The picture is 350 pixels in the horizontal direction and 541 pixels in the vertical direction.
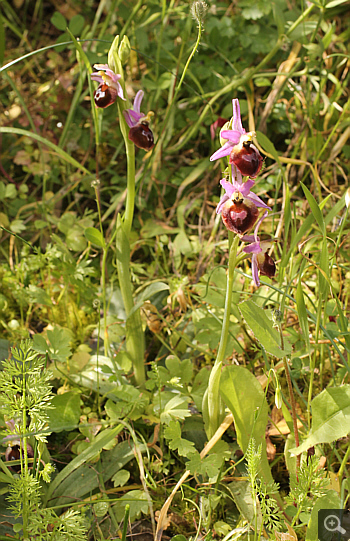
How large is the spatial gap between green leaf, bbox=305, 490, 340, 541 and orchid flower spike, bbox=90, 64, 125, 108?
3.86 ft

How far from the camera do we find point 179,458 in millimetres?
1319

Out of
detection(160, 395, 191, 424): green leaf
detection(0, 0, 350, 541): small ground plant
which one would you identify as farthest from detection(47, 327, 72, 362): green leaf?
detection(160, 395, 191, 424): green leaf

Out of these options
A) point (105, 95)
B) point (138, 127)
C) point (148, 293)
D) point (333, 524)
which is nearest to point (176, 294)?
point (148, 293)

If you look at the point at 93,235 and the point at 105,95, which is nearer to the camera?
the point at 105,95

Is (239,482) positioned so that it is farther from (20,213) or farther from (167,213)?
(20,213)

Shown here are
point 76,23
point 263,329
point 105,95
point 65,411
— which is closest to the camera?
point 263,329

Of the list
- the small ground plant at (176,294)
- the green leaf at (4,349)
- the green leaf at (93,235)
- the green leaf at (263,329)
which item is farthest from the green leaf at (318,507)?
the green leaf at (4,349)

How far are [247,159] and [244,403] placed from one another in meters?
0.65

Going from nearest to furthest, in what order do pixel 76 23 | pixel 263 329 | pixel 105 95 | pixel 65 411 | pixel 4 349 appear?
pixel 263 329, pixel 105 95, pixel 65 411, pixel 4 349, pixel 76 23

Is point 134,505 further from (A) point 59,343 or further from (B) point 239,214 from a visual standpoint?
(B) point 239,214

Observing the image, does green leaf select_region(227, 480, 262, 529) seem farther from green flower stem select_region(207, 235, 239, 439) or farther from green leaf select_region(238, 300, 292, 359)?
green leaf select_region(238, 300, 292, 359)

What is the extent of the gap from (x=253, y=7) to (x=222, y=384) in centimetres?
183

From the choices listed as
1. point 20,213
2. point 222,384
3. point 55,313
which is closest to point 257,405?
point 222,384

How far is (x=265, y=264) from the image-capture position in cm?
113
